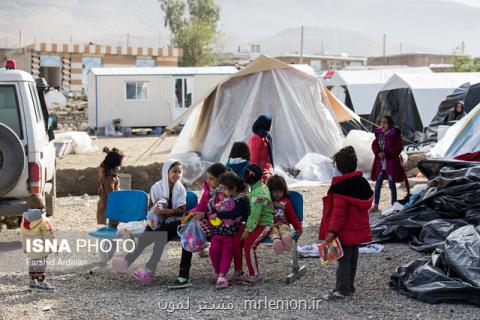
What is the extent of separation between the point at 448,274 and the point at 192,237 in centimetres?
217

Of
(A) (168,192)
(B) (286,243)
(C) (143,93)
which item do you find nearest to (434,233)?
(B) (286,243)

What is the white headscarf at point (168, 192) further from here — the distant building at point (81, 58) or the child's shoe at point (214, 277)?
the distant building at point (81, 58)

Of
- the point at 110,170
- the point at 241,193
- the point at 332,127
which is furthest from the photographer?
the point at 332,127

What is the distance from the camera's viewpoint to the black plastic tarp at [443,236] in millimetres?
5871

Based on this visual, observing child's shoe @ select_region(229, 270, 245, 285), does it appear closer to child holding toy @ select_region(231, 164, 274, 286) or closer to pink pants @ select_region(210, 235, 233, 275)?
child holding toy @ select_region(231, 164, 274, 286)

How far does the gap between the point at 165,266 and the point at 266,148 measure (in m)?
2.48

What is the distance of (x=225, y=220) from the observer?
6457 mm

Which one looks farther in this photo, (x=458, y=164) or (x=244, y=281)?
(x=458, y=164)

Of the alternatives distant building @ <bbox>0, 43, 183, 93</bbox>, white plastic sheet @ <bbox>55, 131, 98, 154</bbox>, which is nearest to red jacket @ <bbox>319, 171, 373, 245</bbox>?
white plastic sheet @ <bbox>55, 131, 98, 154</bbox>

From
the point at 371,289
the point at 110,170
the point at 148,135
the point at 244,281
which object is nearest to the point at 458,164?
the point at 371,289

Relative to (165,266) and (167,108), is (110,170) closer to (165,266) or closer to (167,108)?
(165,266)

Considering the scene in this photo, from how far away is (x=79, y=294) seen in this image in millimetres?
6195

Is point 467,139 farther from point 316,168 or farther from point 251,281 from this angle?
point 251,281

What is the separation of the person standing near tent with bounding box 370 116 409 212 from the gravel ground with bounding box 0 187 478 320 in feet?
9.01
